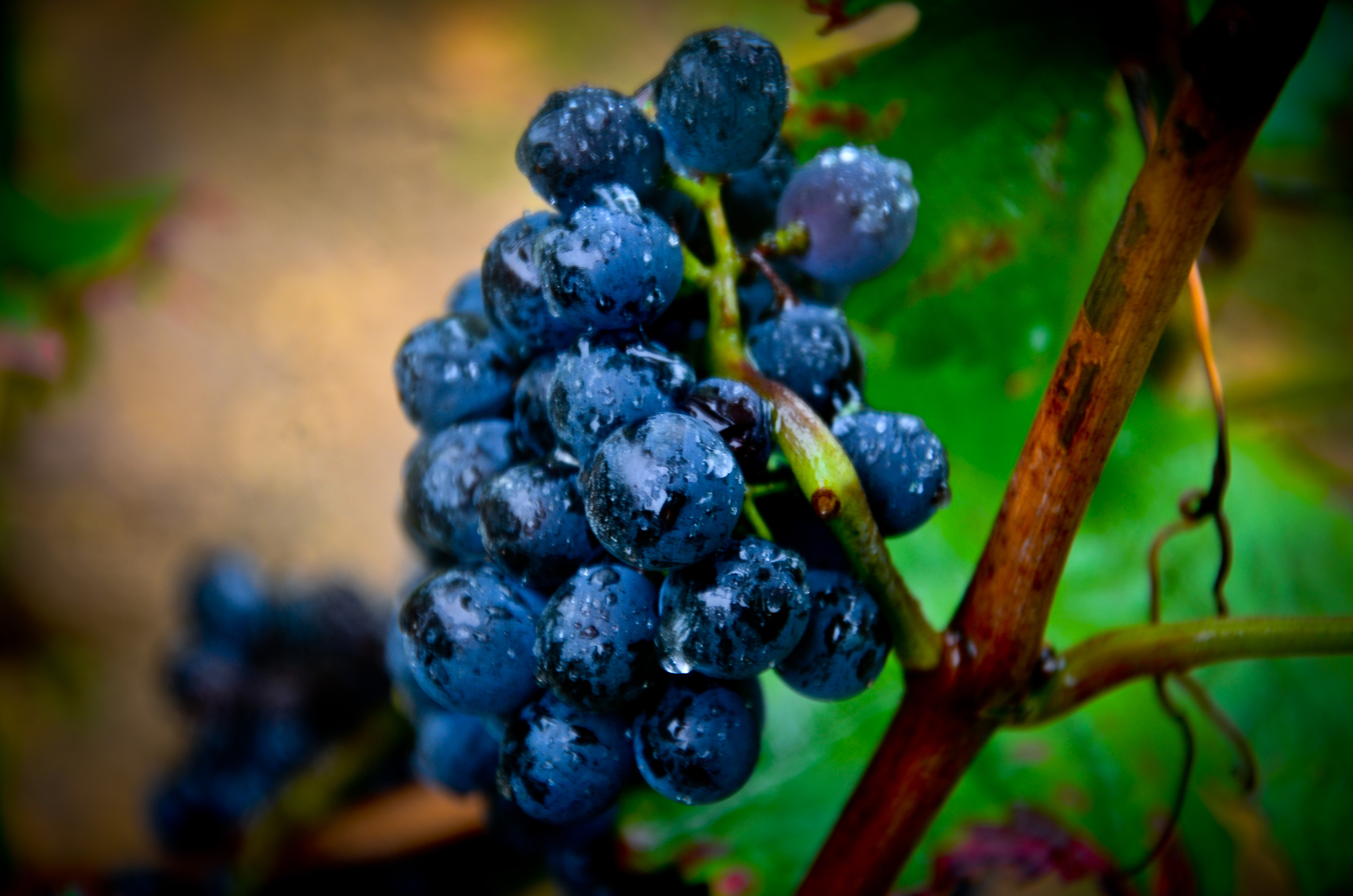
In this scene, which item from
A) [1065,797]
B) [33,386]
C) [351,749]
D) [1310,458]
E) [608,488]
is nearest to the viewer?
[608,488]

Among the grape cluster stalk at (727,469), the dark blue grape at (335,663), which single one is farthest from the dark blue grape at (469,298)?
the dark blue grape at (335,663)

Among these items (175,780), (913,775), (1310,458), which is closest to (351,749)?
(175,780)

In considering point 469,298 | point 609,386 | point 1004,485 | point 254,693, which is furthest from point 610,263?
point 254,693

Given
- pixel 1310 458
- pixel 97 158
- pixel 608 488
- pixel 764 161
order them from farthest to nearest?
pixel 97 158, pixel 1310 458, pixel 764 161, pixel 608 488

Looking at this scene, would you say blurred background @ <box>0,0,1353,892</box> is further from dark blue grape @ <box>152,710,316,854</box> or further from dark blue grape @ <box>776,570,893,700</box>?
dark blue grape @ <box>776,570,893,700</box>

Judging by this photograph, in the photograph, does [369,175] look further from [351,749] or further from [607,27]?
[351,749]

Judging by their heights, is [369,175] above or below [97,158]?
below

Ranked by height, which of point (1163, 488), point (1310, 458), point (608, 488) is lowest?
point (1310, 458)
